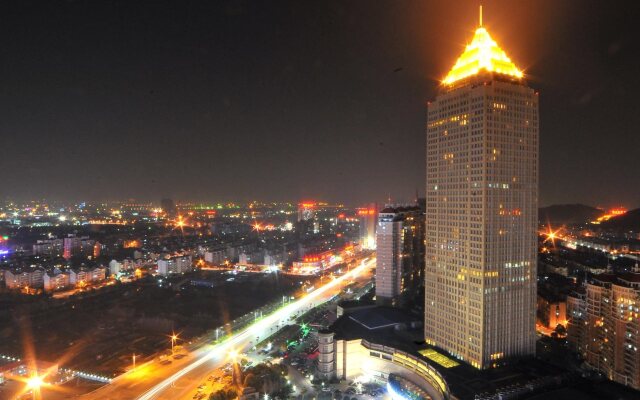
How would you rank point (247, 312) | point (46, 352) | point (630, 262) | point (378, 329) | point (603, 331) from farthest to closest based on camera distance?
point (630, 262), point (247, 312), point (46, 352), point (378, 329), point (603, 331)

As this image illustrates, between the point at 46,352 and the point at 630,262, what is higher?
the point at 630,262

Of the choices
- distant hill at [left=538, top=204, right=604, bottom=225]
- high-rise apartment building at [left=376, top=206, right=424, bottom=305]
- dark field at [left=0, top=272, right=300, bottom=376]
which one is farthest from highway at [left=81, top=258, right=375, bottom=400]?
distant hill at [left=538, top=204, right=604, bottom=225]

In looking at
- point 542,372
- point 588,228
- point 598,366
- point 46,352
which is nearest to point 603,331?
point 598,366

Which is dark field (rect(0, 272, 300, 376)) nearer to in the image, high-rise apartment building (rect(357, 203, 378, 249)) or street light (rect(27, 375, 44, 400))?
street light (rect(27, 375, 44, 400))

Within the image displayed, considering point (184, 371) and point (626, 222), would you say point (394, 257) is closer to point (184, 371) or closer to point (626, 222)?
point (184, 371)

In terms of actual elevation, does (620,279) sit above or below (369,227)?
above

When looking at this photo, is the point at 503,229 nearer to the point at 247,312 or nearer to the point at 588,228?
the point at 247,312

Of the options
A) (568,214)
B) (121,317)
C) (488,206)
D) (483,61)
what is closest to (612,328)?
(488,206)
